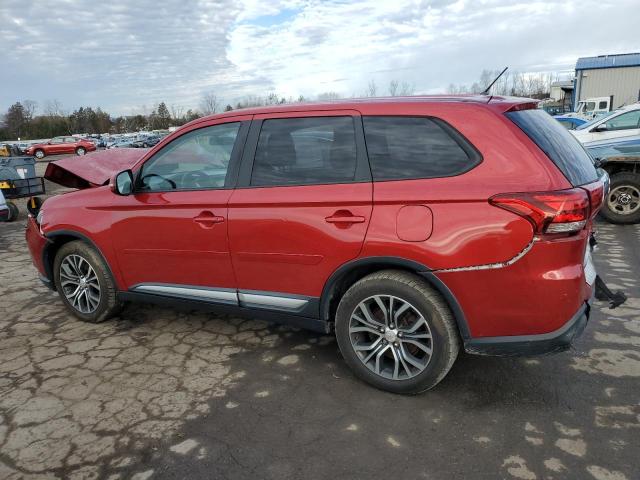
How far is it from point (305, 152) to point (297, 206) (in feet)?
1.28

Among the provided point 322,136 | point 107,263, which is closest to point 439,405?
point 322,136

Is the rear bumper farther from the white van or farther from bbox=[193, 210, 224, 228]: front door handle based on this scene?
the white van

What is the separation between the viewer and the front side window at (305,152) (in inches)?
121

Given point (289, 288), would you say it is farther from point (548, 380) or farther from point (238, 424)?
point (548, 380)

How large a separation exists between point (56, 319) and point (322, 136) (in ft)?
10.5

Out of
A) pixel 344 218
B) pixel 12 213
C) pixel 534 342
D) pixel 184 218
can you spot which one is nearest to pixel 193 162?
pixel 184 218

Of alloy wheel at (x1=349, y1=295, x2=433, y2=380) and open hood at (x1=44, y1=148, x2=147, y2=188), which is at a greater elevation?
open hood at (x1=44, y1=148, x2=147, y2=188)

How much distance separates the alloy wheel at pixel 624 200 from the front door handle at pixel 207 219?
6.69 meters

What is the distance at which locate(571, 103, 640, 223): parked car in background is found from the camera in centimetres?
751

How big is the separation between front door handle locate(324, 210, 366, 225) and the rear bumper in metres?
0.96

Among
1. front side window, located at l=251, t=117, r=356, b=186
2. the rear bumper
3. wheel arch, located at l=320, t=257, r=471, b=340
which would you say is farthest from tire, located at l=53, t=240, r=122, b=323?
the rear bumper

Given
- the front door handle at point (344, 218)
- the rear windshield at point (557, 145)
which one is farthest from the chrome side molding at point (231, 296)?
the rear windshield at point (557, 145)

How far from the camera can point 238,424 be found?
2820 millimetres

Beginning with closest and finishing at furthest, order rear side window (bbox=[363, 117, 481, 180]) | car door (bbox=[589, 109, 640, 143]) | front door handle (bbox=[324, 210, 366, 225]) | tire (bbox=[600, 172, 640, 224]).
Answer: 1. rear side window (bbox=[363, 117, 481, 180])
2. front door handle (bbox=[324, 210, 366, 225])
3. tire (bbox=[600, 172, 640, 224])
4. car door (bbox=[589, 109, 640, 143])
